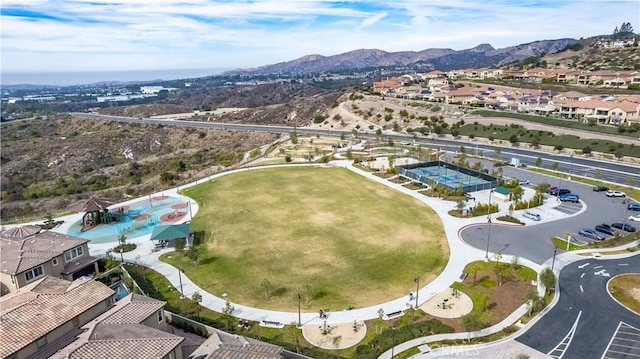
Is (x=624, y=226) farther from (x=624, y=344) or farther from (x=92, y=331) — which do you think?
(x=92, y=331)

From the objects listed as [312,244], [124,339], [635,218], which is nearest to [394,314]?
[312,244]

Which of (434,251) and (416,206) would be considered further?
(416,206)

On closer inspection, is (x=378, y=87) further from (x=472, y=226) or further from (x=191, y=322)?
(x=191, y=322)

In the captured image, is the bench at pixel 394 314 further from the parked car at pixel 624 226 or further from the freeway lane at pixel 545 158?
the freeway lane at pixel 545 158

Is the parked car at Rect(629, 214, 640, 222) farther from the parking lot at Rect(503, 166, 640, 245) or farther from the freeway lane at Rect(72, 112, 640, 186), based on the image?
the freeway lane at Rect(72, 112, 640, 186)

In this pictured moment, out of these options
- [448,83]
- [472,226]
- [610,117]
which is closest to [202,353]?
[472,226]

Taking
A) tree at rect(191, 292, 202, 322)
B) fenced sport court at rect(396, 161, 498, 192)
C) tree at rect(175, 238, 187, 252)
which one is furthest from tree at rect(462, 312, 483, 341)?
fenced sport court at rect(396, 161, 498, 192)
